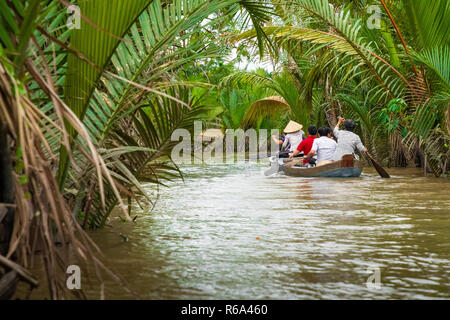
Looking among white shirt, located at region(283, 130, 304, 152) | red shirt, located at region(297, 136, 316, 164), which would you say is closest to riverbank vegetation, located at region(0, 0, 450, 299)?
white shirt, located at region(283, 130, 304, 152)

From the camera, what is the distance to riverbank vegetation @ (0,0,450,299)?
3094 mm

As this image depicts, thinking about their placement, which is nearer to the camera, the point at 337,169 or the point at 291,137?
the point at 337,169

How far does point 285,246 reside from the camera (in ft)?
19.7

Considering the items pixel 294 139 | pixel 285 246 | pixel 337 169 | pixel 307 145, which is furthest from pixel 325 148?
pixel 285 246

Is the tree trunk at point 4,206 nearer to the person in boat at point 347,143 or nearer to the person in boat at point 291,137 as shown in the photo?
the person in boat at point 347,143

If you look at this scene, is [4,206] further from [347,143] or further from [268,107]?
[268,107]

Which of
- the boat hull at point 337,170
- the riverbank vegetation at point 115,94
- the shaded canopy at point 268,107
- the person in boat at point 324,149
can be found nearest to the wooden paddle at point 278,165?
the boat hull at point 337,170

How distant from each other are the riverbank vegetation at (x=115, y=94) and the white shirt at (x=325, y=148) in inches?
53.9

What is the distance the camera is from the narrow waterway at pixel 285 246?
14.6ft

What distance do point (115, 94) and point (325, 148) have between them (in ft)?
31.6

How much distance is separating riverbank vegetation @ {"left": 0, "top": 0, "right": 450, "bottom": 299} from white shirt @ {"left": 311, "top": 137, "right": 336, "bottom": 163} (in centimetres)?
137
